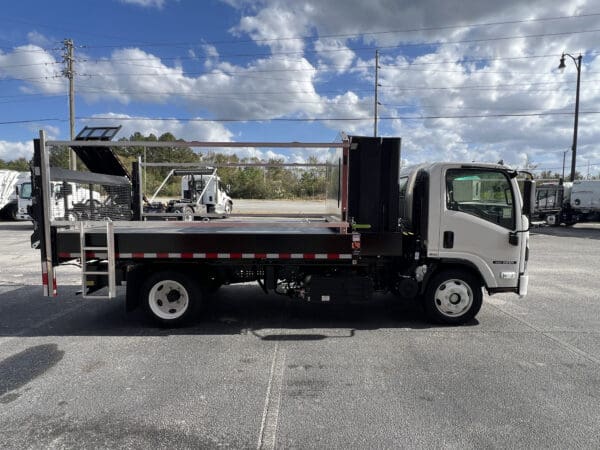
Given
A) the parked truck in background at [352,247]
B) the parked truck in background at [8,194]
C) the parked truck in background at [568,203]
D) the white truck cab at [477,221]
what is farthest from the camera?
the parked truck in background at [8,194]

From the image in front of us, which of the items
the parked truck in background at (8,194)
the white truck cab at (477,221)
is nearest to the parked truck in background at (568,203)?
the white truck cab at (477,221)

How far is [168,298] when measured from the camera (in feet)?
17.5

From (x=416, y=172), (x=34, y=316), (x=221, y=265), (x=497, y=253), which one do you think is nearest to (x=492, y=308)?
(x=497, y=253)

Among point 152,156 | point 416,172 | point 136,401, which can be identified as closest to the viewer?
point 136,401

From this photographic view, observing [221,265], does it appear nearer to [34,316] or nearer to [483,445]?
[34,316]

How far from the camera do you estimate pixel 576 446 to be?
9.55ft

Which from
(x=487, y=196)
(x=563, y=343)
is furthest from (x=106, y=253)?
(x=563, y=343)

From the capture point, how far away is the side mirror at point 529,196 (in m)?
4.93

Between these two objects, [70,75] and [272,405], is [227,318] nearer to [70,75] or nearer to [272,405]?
[272,405]

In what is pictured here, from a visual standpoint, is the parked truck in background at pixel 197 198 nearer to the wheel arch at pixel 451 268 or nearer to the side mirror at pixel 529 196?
the wheel arch at pixel 451 268

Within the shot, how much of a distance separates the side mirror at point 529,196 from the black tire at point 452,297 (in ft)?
3.60

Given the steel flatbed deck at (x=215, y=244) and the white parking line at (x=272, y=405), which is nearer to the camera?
the white parking line at (x=272, y=405)

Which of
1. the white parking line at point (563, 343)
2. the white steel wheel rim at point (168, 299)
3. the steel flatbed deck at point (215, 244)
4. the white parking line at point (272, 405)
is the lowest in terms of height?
the white parking line at point (272, 405)

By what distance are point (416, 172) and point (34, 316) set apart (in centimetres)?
591
